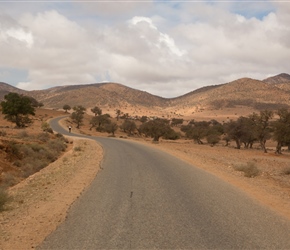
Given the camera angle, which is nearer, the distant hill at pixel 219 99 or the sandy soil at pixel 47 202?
the sandy soil at pixel 47 202

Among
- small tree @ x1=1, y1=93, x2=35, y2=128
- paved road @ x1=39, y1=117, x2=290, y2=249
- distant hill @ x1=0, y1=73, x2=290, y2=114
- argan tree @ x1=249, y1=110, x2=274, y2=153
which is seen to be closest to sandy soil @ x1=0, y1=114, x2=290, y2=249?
paved road @ x1=39, y1=117, x2=290, y2=249

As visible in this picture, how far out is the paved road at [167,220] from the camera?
680 centimetres

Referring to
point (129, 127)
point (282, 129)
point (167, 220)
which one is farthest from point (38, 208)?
point (129, 127)

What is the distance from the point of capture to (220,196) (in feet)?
37.6

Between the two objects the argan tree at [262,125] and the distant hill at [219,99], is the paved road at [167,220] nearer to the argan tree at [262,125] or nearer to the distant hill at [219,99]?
the argan tree at [262,125]

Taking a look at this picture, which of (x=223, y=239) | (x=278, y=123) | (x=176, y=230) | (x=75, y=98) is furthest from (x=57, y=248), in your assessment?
(x=75, y=98)

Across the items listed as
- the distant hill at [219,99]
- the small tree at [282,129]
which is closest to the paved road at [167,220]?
the small tree at [282,129]

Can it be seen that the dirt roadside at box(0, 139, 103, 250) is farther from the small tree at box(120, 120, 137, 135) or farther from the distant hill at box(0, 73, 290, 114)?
the distant hill at box(0, 73, 290, 114)

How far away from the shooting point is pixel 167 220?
834cm

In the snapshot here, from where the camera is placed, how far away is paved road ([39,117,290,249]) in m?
6.80

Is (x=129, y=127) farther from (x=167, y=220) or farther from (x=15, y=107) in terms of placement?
(x=167, y=220)

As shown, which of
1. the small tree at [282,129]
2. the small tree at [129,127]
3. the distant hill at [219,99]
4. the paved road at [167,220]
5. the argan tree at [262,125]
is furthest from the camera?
the distant hill at [219,99]

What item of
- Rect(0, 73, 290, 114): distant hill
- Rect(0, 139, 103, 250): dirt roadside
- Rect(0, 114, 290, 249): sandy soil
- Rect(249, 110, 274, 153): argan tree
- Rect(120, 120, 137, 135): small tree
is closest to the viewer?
Rect(0, 139, 103, 250): dirt roadside

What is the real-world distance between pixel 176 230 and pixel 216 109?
14010cm
